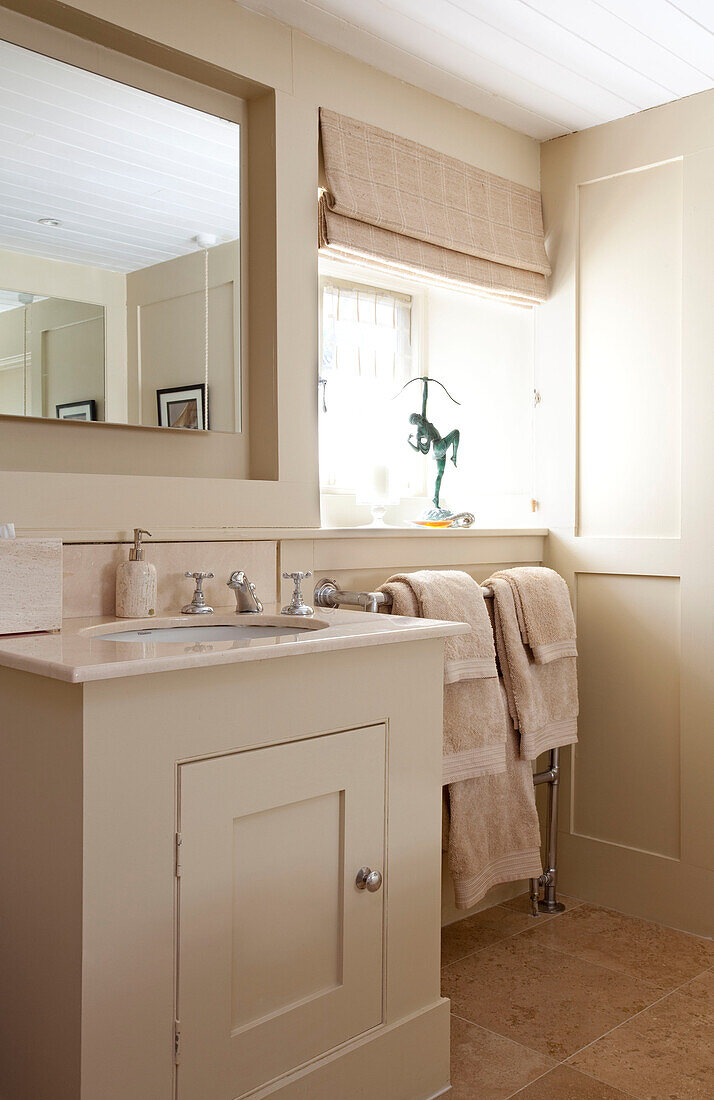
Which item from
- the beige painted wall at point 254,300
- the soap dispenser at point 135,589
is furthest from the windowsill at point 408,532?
the soap dispenser at point 135,589

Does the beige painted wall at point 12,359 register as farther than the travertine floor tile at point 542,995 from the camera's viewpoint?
No

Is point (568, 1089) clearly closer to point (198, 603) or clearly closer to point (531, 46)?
point (198, 603)

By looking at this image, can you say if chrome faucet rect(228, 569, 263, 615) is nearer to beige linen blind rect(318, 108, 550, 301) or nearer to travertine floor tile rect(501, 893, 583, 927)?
beige linen blind rect(318, 108, 550, 301)

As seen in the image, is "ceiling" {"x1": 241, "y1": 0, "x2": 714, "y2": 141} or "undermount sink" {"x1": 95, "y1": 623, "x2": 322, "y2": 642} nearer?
"undermount sink" {"x1": 95, "y1": 623, "x2": 322, "y2": 642}

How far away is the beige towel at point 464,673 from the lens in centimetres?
202

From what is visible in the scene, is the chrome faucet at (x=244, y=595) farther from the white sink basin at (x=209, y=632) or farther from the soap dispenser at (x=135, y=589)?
the soap dispenser at (x=135, y=589)

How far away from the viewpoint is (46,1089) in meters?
1.25

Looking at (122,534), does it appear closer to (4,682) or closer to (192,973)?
(4,682)

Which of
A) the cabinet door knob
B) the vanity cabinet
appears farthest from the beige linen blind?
the cabinet door knob

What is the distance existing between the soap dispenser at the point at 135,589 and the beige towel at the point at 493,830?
0.83 m

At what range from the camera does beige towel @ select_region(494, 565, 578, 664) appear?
228 centimetres

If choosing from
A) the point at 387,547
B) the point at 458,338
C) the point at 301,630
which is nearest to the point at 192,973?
the point at 301,630

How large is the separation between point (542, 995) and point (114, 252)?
5.78 feet

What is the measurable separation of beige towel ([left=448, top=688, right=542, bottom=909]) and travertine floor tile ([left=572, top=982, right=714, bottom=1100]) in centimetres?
38
